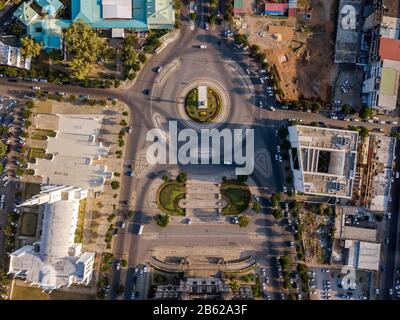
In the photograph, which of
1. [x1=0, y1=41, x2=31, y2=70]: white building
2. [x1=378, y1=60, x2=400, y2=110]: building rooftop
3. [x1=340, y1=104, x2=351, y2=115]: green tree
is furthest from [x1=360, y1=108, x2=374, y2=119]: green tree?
[x1=0, y1=41, x2=31, y2=70]: white building

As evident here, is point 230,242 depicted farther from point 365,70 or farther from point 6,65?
point 6,65

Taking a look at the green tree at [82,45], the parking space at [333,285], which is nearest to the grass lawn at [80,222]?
the green tree at [82,45]

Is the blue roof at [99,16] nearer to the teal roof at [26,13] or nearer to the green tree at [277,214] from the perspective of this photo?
the teal roof at [26,13]

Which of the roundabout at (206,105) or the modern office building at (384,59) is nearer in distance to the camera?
the modern office building at (384,59)

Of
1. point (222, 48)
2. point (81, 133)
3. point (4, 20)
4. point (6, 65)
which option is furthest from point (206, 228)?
point (4, 20)

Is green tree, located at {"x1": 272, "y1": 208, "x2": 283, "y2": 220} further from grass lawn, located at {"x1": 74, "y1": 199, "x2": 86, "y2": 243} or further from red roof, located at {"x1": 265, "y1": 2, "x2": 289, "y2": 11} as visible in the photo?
red roof, located at {"x1": 265, "y1": 2, "x2": 289, "y2": 11}

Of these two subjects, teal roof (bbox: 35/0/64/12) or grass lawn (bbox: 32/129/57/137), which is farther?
grass lawn (bbox: 32/129/57/137)

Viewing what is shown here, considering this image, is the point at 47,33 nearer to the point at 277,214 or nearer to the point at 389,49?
the point at 277,214
